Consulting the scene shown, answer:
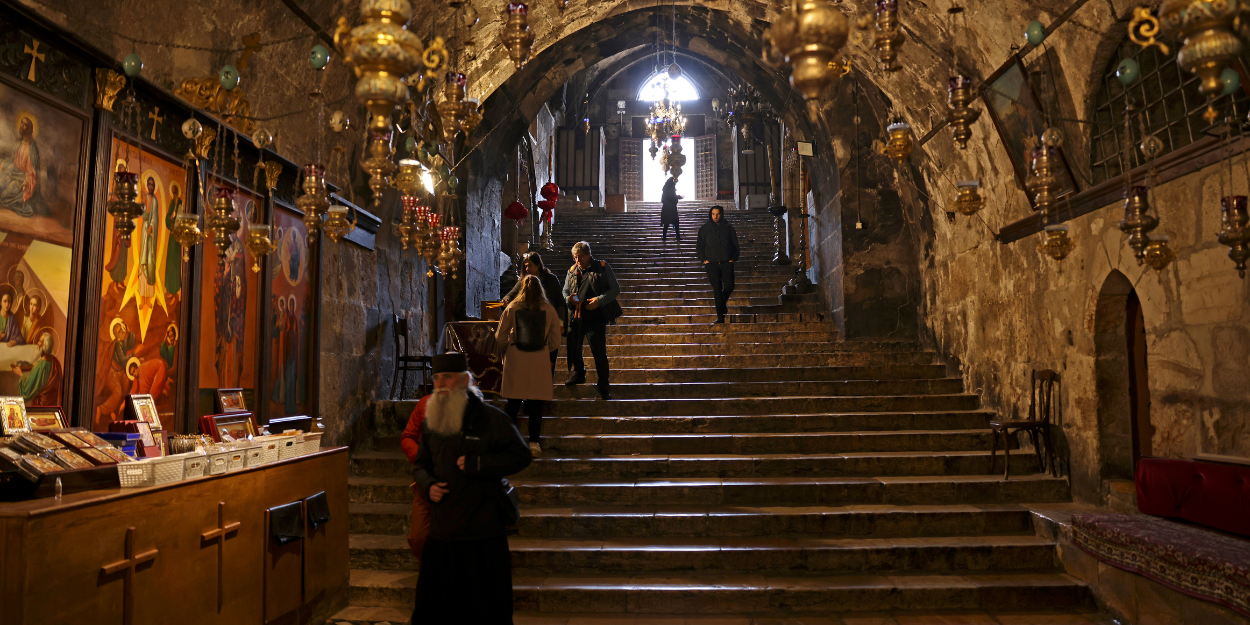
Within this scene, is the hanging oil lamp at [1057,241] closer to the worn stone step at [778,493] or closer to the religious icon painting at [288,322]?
the worn stone step at [778,493]

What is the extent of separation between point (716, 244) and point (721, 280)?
47cm

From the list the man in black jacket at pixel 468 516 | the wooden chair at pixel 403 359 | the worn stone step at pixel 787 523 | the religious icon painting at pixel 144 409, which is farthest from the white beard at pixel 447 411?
the wooden chair at pixel 403 359

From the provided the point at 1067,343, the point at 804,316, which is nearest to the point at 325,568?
the point at 1067,343

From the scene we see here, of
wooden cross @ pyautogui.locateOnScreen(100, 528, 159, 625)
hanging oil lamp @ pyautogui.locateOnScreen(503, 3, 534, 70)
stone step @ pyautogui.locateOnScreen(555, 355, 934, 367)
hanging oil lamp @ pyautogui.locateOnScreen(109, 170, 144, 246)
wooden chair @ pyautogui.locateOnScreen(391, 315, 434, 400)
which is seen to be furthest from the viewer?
stone step @ pyautogui.locateOnScreen(555, 355, 934, 367)

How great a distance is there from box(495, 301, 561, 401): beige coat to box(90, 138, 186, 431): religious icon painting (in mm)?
2309

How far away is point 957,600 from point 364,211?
5.53 m

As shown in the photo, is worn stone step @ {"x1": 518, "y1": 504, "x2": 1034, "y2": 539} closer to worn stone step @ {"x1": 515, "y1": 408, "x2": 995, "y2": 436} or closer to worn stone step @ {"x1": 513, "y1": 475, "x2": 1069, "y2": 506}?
worn stone step @ {"x1": 513, "y1": 475, "x2": 1069, "y2": 506}

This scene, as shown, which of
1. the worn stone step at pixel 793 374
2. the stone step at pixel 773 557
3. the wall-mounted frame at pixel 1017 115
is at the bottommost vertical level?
the stone step at pixel 773 557

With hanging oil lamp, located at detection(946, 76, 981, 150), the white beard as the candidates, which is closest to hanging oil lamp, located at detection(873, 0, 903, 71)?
hanging oil lamp, located at detection(946, 76, 981, 150)

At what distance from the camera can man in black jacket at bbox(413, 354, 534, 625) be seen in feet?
11.9

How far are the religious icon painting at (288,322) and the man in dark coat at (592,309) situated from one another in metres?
2.37

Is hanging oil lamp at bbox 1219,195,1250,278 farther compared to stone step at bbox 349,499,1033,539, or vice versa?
stone step at bbox 349,499,1033,539

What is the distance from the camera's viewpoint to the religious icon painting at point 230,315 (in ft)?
15.8

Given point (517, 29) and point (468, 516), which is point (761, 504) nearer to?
point (468, 516)
